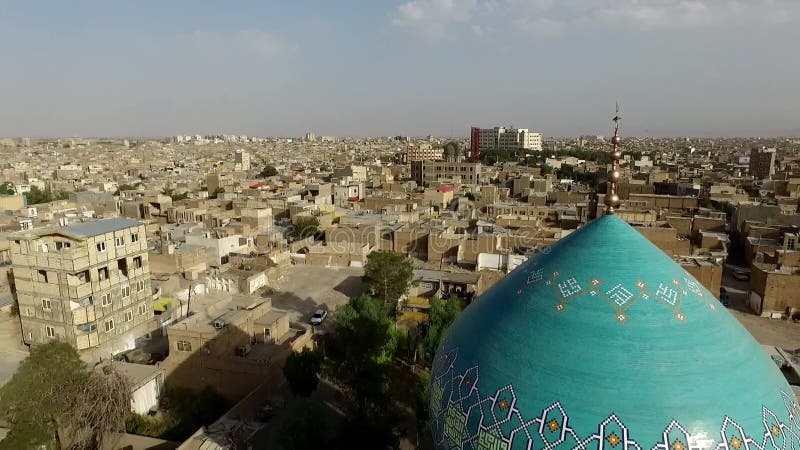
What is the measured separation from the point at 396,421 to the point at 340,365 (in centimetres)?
178

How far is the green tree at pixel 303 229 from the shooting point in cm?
2913

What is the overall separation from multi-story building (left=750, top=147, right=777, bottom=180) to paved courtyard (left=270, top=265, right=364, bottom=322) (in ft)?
196

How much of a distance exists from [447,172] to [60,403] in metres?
49.1

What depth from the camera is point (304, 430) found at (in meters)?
8.99

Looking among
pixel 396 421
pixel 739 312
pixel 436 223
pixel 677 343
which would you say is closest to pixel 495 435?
pixel 677 343

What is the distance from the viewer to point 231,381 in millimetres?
12586

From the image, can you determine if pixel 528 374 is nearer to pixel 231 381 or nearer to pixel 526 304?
pixel 526 304

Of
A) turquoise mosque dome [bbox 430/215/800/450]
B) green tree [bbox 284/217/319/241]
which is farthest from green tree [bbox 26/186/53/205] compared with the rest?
turquoise mosque dome [bbox 430/215/800/450]

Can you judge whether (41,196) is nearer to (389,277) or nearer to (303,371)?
(389,277)

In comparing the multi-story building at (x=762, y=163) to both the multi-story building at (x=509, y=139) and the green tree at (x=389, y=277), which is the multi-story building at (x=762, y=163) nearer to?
the multi-story building at (x=509, y=139)

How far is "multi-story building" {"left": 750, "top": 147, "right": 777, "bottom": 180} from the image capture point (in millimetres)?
62344

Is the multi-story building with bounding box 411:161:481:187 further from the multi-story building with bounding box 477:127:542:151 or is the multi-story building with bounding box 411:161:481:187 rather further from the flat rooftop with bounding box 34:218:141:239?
the multi-story building with bounding box 477:127:542:151

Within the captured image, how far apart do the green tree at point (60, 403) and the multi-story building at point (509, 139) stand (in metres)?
98.9

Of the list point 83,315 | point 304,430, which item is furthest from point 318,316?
point 304,430
